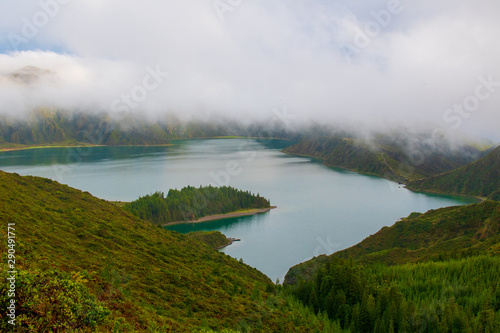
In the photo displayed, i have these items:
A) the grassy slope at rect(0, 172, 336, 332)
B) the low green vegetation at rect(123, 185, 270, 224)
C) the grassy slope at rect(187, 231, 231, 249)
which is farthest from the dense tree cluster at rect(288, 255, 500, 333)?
the low green vegetation at rect(123, 185, 270, 224)

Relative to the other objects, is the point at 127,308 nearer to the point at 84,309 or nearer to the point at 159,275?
the point at 84,309

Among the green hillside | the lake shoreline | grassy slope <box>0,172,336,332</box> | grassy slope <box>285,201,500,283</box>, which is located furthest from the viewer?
the lake shoreline

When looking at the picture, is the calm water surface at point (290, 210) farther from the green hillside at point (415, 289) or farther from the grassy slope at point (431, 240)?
the green hillside at point (415, 289)

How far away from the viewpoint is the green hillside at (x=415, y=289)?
47.9 metres

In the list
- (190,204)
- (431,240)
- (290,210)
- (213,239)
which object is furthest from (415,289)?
(190,204)

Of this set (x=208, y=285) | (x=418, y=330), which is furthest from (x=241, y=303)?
(x=418, y=330)

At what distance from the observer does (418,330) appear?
48.1m

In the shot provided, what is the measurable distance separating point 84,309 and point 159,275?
26.2m

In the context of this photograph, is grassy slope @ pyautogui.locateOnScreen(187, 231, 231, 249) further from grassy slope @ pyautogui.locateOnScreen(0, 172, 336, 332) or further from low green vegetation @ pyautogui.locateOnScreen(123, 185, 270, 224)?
grassy slope @ pyautogui.locateOnScreen(0, 172, 336, 332)

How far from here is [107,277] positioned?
30188 mm

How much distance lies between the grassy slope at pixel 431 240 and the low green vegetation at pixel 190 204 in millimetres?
55893

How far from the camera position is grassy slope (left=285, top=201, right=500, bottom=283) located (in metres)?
76.5

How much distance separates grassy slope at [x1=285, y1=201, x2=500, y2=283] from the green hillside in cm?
28

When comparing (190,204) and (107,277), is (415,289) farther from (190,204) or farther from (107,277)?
(190,204)
